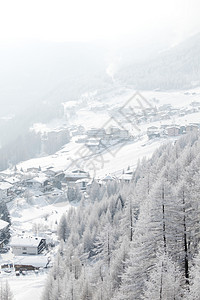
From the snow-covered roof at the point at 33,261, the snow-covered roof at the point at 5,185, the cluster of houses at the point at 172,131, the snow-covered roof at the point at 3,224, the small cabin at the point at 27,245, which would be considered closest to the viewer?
the snow-covered roof at the point at 33,261

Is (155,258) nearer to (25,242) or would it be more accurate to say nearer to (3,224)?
(25,242)

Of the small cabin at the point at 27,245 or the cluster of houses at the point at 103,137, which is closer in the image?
the small cabin at the point at 27,245

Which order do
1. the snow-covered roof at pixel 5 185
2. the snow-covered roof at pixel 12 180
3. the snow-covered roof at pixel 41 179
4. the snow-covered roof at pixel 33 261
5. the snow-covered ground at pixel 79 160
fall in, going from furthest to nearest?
the snow-covered roof at pixel 12 180 → the snow-covered roof at pixel 41 179 → the snow-covered roof at pixel 5 185 → the snow-covered roof at pixel 33 261 → the snow-covered ground at pixel 79 160

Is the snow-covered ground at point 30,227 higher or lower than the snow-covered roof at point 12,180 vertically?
lower

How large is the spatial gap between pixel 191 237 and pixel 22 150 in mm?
124952

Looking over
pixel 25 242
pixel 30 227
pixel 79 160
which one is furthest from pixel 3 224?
pixel 79 160

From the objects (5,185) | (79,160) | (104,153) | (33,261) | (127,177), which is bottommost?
(33,261)

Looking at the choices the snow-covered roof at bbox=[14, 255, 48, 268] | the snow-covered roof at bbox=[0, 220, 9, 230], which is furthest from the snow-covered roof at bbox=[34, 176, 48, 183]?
the snow-covered roof at bbox=[14, 255, 48, 268]

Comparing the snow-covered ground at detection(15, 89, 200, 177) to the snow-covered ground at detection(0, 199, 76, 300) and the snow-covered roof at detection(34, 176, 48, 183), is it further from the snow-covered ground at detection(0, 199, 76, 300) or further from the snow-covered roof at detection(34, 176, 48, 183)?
the snow-covered ground at detection(0, 199, 76, 300)

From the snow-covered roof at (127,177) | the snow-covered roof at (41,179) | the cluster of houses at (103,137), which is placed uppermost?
the cluster of houses at (103,137)

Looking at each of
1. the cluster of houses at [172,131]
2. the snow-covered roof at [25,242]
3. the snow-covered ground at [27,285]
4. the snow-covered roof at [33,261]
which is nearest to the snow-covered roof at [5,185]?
the snow-covered roof at [25,242]

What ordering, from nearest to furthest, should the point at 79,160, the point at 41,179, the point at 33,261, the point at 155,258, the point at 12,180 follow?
the point at 155,258, the point at 33,261, the point at 41,179, the point at 12,180, the point at 79,160

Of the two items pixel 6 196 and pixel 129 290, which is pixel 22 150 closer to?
pixel 6 196

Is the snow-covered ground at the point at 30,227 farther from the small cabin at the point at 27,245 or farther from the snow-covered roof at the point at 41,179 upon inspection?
the snow-covered roof at the point at 41,179
